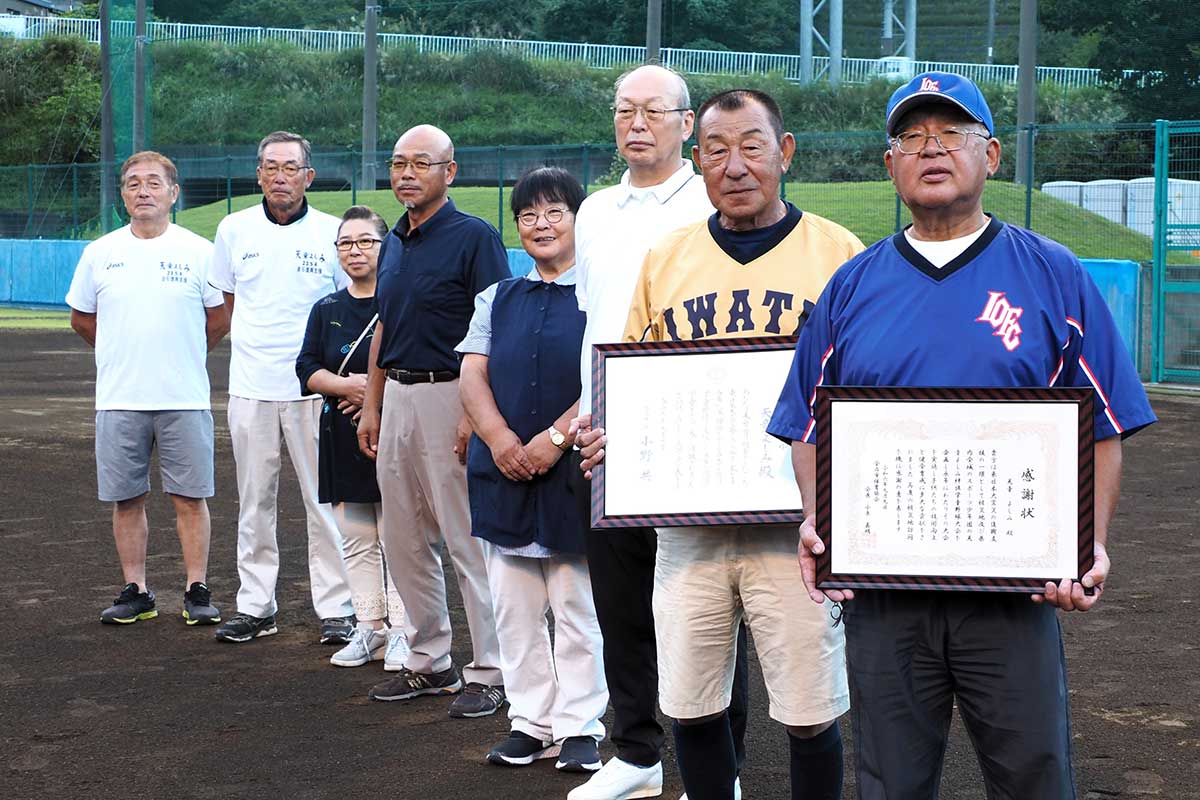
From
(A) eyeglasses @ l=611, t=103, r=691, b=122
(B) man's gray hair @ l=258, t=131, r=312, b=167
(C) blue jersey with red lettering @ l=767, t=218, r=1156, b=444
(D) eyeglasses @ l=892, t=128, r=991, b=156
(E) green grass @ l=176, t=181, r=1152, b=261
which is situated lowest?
(C) blue jersey with red lettering @ l=767, t=218, r=1156, b=444

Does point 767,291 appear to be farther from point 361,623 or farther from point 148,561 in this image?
point 148,561

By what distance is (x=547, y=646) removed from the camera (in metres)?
5.53

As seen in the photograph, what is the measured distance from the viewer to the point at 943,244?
331 cm

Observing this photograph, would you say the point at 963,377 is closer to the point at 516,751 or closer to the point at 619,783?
the point at 619,783

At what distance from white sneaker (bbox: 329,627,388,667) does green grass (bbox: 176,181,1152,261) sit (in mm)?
16415

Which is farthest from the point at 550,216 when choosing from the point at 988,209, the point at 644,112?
the point at 988,209

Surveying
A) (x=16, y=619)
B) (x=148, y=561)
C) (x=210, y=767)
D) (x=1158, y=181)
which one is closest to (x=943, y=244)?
(x=210, y=767)

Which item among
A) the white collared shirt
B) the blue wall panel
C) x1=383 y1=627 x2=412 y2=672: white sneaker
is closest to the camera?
the white collared shirt

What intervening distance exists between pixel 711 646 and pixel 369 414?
261 cm

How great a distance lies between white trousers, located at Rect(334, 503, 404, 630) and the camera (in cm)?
688

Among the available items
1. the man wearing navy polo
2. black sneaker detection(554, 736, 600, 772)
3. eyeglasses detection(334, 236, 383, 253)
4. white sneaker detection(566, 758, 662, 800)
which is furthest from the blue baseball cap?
eyeglasses detection(334, 236, 383, 253)

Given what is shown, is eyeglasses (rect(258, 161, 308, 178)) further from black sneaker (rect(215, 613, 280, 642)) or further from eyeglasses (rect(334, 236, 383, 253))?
black sneaker (rect(215, 613, 280, 642))

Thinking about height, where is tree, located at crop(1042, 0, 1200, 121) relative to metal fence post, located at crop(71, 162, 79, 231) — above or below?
above

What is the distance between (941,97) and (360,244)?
4.01 metres
